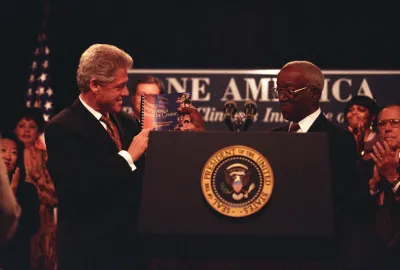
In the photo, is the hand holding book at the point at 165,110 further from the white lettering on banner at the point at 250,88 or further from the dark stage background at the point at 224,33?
the dark stage background at the point at 224,33

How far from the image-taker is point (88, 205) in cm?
281

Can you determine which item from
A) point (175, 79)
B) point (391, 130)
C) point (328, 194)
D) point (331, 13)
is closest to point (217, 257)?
point (328, 194)

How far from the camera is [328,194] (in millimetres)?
2262

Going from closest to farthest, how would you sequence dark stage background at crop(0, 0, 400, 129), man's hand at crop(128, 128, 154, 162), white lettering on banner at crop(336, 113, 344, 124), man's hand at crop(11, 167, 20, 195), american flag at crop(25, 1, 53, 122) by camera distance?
man's hand at crop(128, 128, 154, 162) → man's hand at crop(11, 167, 20, 195) → white lettering on banner at crop(336, 113, 344, 124) → dark stage background at crop(0, 0, 400, 129) → american flag at crop(25, 1, 53, 122)

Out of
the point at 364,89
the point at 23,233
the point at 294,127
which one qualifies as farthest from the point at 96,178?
the point at 364,89

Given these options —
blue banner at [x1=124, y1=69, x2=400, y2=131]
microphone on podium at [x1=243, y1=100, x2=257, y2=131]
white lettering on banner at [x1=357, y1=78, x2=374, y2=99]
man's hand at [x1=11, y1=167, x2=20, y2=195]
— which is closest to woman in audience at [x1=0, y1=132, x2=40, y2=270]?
man's hand at [x1=11, y1=167, x2=20, y2=195]

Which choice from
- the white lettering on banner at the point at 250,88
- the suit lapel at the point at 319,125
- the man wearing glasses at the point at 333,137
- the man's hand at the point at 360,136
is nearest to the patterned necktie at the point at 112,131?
the man wearing glasses at the point at 333,137

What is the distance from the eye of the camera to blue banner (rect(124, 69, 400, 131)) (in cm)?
537

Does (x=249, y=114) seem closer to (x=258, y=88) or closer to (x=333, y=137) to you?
(x=333, y=137)

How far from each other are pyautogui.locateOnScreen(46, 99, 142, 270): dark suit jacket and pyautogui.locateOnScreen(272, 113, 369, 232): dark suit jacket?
809 millimetres

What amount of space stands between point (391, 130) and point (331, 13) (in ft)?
6.41

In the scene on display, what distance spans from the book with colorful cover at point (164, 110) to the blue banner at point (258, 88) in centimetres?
263

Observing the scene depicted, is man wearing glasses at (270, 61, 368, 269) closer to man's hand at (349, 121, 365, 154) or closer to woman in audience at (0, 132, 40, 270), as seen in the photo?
man's hand at (349, 121, 365, 154)

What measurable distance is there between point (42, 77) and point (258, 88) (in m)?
1.97
